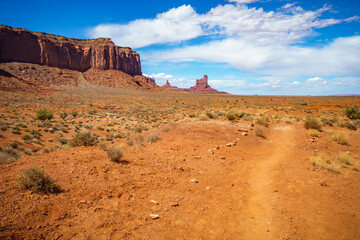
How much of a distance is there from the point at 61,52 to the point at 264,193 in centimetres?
11874

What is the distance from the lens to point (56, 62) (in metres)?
94.9

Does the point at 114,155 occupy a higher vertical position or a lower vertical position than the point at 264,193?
higher

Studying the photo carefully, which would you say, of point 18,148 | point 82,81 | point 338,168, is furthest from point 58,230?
point 82,81

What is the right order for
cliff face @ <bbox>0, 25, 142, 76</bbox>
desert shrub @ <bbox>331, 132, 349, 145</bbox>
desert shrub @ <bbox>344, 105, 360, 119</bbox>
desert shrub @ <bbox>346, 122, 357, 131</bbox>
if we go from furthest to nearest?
cliff face @ <bbox>0, 25, 142, 76</bbox> < desert shrub @ <bbox>344, 105, 360, 119</bbox> < desert shrub @ <bbox>346, 122, 357, 131</bbox> < desert shrub @ <bbox>331, 132, 349, 145</bbox>

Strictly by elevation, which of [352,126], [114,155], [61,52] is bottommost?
[114,155]

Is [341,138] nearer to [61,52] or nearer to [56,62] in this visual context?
[56,62]

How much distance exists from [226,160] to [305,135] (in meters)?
7.86

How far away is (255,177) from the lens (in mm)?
6715

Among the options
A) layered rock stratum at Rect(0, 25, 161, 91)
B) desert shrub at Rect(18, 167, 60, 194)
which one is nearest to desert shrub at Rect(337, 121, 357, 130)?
desert shrub at Rect(18, 167, 60, 194)

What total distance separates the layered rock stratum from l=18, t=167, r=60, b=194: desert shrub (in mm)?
72885

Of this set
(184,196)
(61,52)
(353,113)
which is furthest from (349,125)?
(61,52)

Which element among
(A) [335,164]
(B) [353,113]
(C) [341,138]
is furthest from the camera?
(B) [353,113]

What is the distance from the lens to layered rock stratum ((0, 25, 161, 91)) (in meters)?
74.5

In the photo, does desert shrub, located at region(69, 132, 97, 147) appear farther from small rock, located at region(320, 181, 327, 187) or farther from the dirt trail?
small rock, located at region(320, 181, 327, 187)
